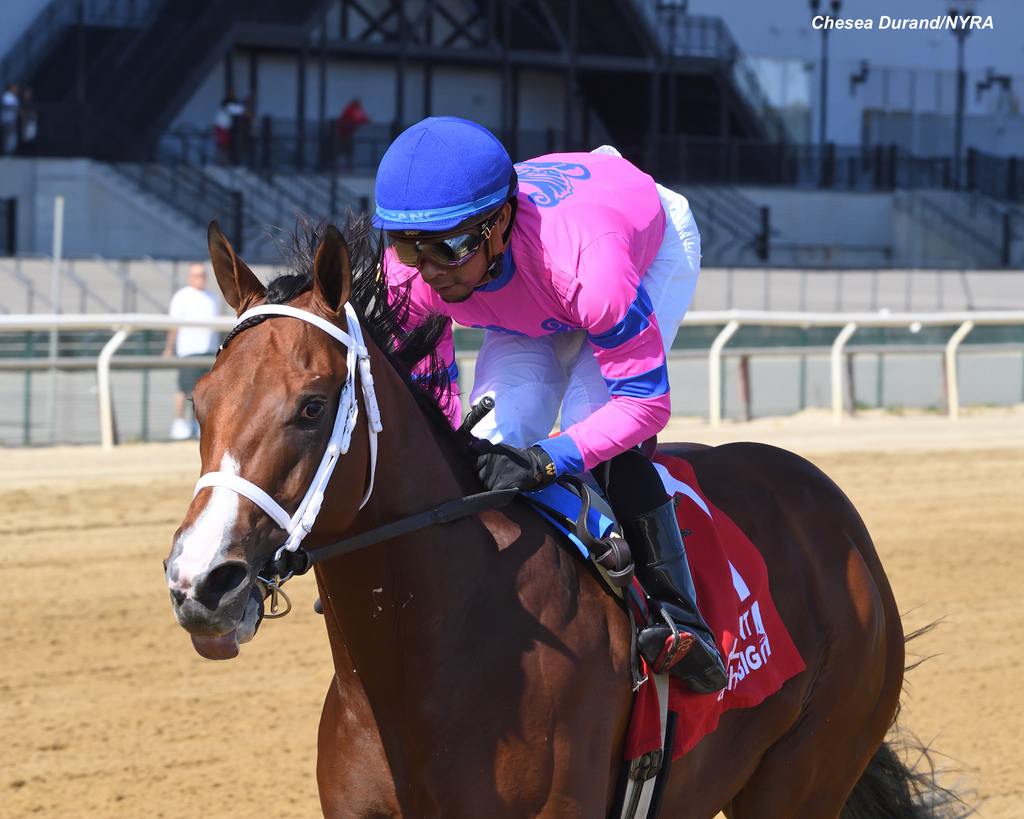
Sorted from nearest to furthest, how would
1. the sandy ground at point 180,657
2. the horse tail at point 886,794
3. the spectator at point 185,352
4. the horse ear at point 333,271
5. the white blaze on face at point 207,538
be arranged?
the white blaze on face at point 207,538
the horse ear at point 333,271
the horse tail at point 886,794
the sandy ground at point 180,657
the spectator at point 185,352

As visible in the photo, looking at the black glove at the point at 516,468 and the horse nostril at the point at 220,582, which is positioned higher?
the black glove at the point at 516,468

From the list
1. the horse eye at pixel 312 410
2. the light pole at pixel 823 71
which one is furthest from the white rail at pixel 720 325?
the light pole at pixel 823 71

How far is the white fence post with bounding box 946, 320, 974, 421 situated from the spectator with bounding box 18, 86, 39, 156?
11971 millimetres

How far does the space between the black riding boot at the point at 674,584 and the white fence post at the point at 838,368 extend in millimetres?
8247

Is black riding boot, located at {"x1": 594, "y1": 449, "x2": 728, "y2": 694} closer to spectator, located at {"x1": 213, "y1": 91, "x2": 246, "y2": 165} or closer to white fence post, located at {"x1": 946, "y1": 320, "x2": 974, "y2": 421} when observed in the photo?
white fence post, located at {"x1": 946, "y1": 320, "x2": 974, "y2": 421}

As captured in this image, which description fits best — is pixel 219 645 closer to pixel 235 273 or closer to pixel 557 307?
pixel 235 273

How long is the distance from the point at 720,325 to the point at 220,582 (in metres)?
8.98

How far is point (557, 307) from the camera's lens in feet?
9.26

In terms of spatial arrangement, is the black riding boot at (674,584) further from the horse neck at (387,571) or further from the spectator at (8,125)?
the spectator at (8,125)

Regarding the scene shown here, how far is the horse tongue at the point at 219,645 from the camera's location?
2.09 metres

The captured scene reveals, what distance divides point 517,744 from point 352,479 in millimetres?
533

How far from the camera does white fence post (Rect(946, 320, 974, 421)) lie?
11.5 meters

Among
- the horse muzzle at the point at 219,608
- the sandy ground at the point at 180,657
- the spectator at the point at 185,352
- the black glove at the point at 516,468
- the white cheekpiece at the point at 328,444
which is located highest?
the white cheekpiece at the point at 328,444

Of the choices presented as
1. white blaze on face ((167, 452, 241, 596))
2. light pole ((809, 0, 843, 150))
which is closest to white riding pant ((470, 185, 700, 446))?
white blaze on face ((167, 452, 241, 596))
